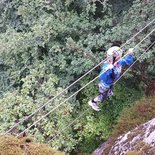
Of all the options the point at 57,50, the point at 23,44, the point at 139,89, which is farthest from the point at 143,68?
the point at 23,44

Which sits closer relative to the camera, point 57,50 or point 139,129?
point 139,129

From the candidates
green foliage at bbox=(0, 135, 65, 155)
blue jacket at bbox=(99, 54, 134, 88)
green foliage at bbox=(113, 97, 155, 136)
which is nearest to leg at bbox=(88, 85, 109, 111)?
blue jacket at bbox=(99, 54, 134, 88)

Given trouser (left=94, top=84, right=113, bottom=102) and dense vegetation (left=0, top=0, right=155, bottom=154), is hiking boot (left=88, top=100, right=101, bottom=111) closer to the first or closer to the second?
trouser (left=94, top=84, right=113, bottom=102)

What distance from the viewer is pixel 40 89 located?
266 inches

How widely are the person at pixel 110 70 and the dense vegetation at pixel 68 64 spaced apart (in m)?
0.41

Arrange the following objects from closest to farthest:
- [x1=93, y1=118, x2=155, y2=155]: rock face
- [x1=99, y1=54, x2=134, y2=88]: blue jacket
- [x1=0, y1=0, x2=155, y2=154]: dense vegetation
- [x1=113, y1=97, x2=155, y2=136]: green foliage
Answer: [x1=93, y1=118, x2=155, y2=155]: rock face → [x1=113, y1=97, x2=155, y2=136]: green foliage → [x1=99, y1=54, x2=134, y2=88]: blue jacket → [x1=0, y1=0, x2=155, y2=154]: dense vegetation

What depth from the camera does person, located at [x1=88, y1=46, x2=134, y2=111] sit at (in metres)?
5.46

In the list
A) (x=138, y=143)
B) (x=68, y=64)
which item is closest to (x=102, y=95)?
(x=68, y=64)

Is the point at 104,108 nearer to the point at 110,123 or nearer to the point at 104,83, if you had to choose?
the point at 110,123

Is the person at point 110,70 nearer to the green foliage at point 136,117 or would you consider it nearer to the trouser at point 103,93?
the trouser at point 103,93

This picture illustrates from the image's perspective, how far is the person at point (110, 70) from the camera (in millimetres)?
5465

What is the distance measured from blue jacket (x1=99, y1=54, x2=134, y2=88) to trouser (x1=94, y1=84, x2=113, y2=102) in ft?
0.28

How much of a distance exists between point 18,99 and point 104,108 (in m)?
1.63

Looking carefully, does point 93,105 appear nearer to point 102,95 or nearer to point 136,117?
point 102,95
